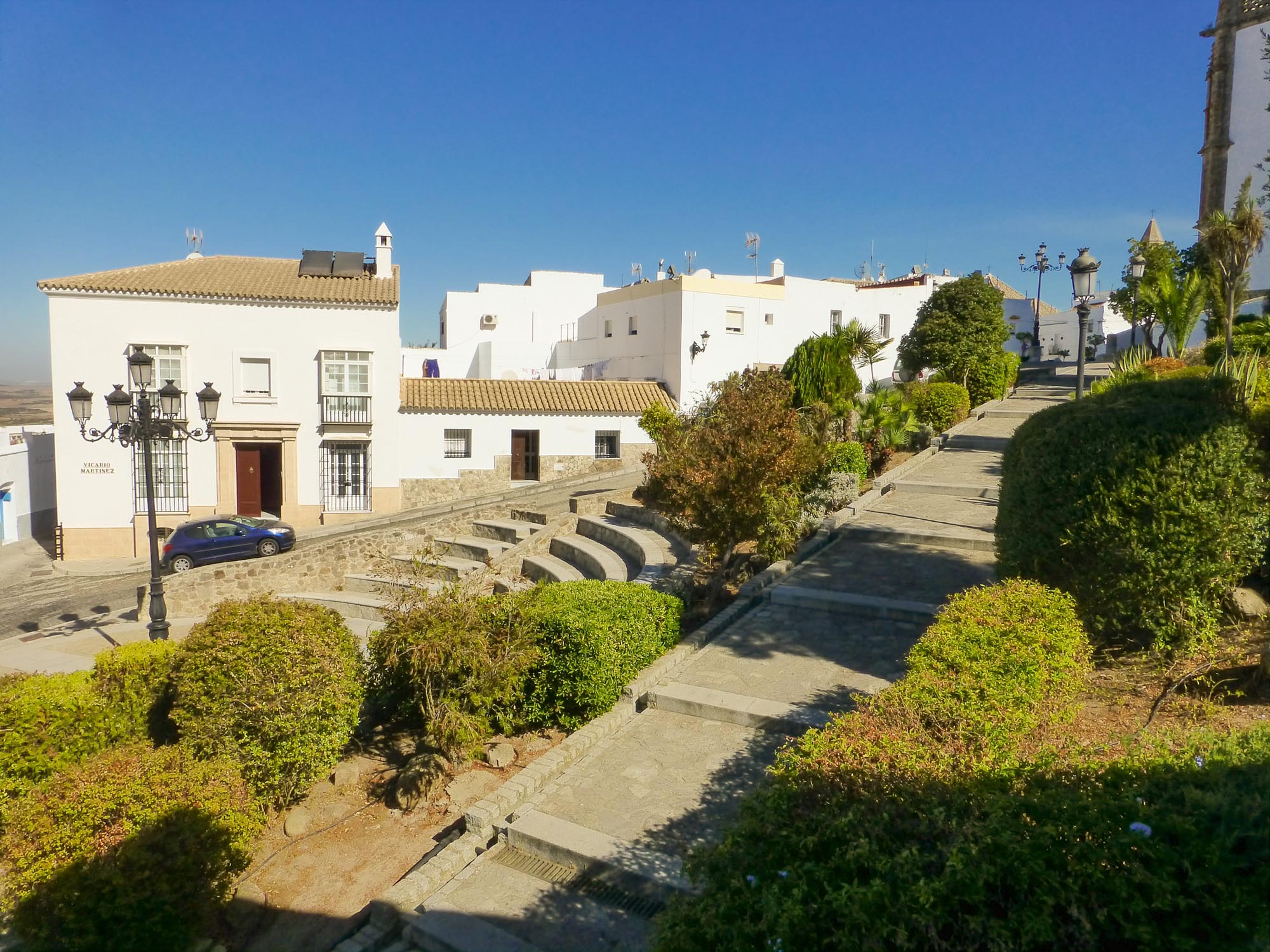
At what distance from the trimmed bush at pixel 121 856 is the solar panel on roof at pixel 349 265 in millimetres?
21777

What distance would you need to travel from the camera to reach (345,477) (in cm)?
2367

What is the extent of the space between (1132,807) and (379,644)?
20.8ft

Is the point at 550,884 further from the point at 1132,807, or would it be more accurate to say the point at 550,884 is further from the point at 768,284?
the point at 768,284

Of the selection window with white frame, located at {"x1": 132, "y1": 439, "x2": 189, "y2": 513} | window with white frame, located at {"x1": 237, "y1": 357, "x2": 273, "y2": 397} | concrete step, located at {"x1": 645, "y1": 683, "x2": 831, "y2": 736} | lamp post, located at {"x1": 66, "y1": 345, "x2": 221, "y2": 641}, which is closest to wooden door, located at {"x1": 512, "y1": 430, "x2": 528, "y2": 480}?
window with white frame, located at {"x1": 237, "y1": 357, "x2": 273, "y2": 397}

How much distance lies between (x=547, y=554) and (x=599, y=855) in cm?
1151

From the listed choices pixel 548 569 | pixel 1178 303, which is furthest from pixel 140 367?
pixel 1178 303

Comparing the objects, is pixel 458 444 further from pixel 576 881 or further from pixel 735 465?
pixel 576 881

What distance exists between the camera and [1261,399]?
7625mm

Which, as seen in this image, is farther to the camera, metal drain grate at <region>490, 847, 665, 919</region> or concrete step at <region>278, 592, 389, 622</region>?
concrete step at <region>278, 592, 389, 622</region>

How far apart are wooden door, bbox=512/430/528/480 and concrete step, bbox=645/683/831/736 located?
59.0ft

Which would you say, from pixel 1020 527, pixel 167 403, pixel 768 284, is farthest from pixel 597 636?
pixel 768 284

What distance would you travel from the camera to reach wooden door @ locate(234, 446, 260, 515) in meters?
23.3

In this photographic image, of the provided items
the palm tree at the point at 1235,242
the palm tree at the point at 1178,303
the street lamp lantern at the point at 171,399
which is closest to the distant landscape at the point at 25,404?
the street lamp lantern at the point at 171,399

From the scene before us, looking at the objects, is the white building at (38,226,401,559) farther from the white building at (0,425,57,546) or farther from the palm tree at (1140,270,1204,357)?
the palm tree at (1140,270,1204,357)
